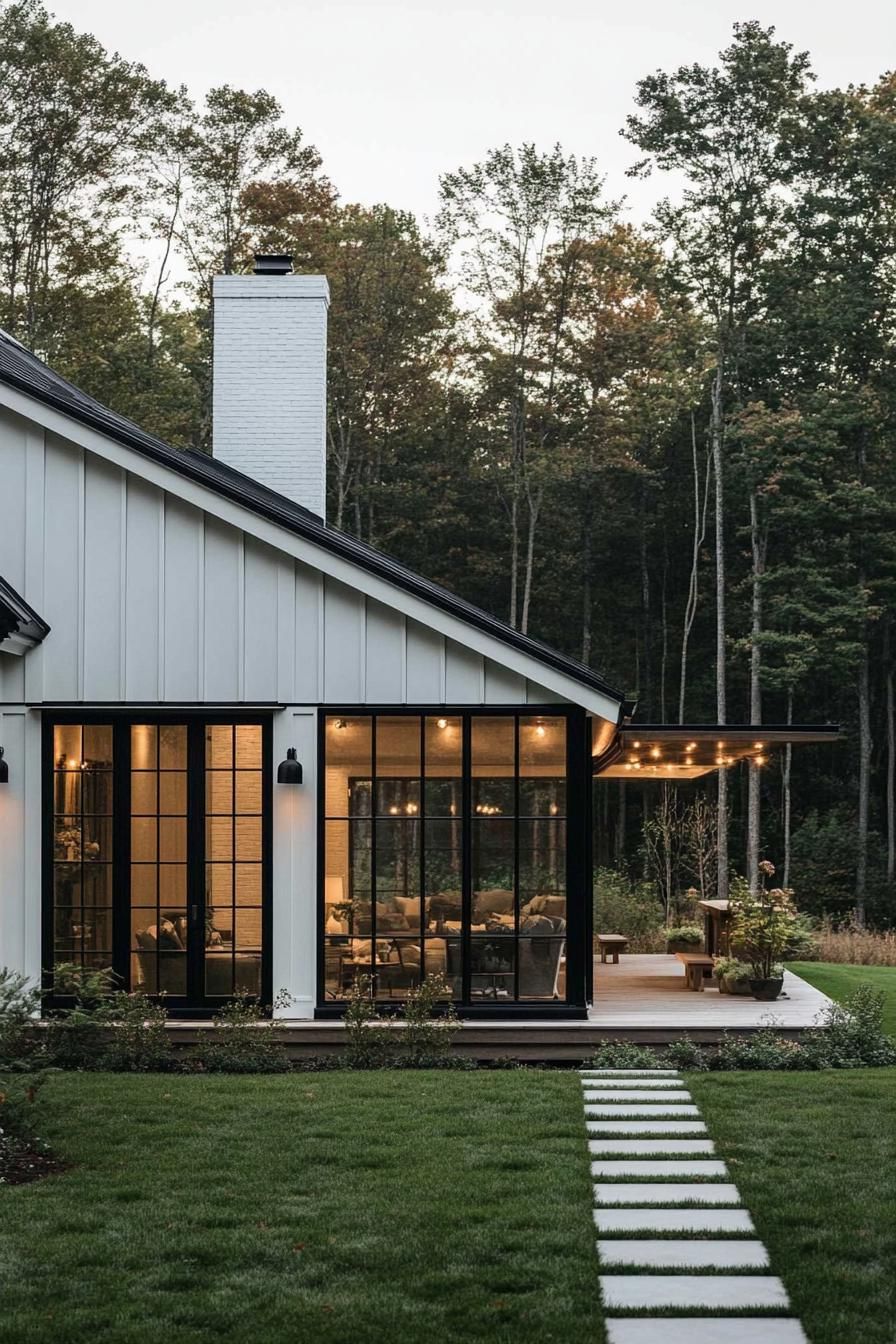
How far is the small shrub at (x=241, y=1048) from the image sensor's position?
30.9 feet

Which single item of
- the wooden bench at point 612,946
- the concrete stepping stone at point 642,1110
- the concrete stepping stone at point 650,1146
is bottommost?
the wooden bench at point 612,946

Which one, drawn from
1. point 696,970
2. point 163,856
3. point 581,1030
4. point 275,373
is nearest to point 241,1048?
point 163,856

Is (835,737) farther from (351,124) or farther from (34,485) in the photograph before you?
(351,124)

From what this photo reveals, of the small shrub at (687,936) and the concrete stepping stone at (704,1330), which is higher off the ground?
the concrete stepping stone at (704,1330)

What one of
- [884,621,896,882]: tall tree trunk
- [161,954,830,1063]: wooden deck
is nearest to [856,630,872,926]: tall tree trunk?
[884,621,896,882]: tall tree trunk

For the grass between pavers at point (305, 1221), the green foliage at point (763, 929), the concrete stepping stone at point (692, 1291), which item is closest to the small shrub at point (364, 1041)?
the grass between pavers at point (305, 1221)

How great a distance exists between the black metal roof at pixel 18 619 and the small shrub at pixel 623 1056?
15.6ft

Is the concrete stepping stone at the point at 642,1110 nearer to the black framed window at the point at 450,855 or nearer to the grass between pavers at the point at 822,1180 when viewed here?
the grass between pavers at the point at 822,1180

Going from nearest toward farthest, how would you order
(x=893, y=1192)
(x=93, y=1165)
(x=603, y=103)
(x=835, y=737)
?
(x=893, y=1192) < (x=93, y=1165) < (x=835, y=737) < (x=603, y=103)

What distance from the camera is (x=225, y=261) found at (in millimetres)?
27922

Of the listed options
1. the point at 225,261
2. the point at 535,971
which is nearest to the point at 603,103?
the point at 225,261

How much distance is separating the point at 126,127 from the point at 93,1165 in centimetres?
2339

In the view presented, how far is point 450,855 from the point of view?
10227 millimetres

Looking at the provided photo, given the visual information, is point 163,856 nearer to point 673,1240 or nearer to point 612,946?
point 673,1240
